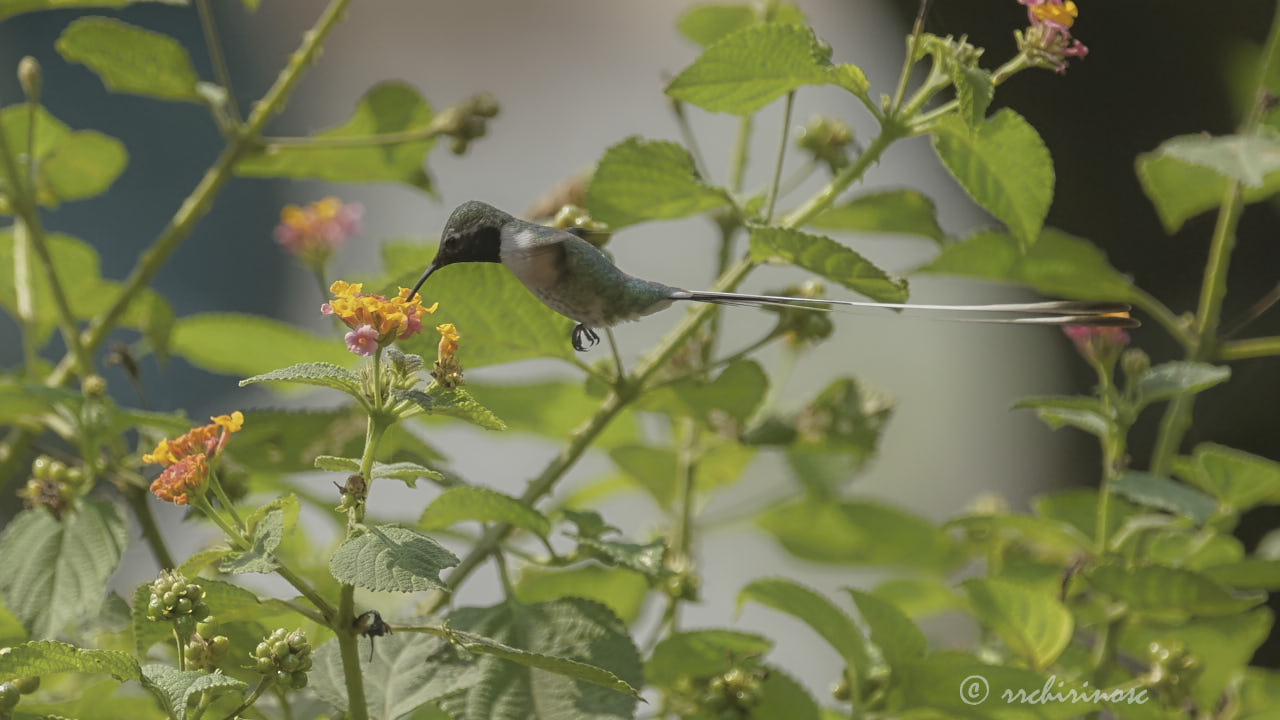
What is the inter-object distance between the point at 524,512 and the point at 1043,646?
0.39 m

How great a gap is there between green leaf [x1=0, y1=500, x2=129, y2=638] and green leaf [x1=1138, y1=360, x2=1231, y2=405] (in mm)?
670

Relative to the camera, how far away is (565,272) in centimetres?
62

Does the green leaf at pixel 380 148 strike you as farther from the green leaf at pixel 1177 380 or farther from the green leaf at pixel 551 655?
the green leaf at pixel 1177 380

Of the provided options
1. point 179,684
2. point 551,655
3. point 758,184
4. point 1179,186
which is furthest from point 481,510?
point 758,184

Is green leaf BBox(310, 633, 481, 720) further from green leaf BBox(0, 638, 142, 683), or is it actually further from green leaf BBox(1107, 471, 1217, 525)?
green leaf BBox(1107, 471, 1217, 525)

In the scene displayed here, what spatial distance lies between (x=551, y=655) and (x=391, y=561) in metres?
0.19

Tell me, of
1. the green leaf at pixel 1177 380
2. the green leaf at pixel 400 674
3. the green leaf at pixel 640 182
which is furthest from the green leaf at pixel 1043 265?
the green leaf at pixel 400 674

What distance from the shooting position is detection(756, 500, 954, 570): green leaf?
115 cm

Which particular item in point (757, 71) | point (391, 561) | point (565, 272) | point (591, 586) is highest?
point (757, 71)

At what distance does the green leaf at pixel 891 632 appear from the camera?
0.77m

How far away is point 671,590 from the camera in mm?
820

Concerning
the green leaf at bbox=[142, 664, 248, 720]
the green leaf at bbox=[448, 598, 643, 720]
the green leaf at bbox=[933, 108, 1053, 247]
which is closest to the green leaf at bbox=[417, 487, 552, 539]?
the green leaf at bbox=[448, 598, 643, 720]

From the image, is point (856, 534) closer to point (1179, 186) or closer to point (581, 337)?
point (1179, 186)

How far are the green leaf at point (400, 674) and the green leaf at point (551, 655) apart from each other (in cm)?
2
